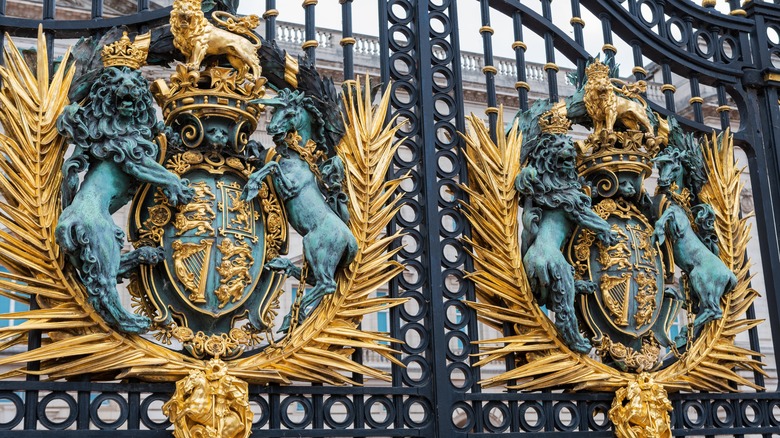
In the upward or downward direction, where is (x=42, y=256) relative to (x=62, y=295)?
upward

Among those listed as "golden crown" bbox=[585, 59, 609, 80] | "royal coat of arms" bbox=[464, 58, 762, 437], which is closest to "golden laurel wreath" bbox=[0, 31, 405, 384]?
"royal coat of arms" bbox=[464, 58, 762, 437]

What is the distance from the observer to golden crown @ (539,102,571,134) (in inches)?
269

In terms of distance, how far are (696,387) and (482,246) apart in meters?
Answer: 1.73

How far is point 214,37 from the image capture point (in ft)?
19.7

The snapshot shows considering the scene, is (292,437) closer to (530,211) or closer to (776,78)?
(530,211)

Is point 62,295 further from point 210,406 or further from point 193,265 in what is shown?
point 210,406

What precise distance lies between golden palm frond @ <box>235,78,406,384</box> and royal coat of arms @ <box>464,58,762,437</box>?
1.94ft

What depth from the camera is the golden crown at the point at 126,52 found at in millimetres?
5777

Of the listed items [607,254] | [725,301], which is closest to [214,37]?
[607,254]

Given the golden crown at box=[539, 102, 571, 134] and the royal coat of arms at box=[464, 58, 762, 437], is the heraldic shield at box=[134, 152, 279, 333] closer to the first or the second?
the royal coat of arms at box=[464, 58, 762, 437]

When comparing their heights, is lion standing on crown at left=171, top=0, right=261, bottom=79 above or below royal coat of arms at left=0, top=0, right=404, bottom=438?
above

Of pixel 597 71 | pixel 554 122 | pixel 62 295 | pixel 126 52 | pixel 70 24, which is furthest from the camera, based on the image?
pixel 597 71

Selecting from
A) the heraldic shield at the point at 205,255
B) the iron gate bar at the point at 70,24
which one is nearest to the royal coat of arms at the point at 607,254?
the heraldic shield at the point at 205,255

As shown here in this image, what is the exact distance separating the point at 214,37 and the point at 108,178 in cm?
103
